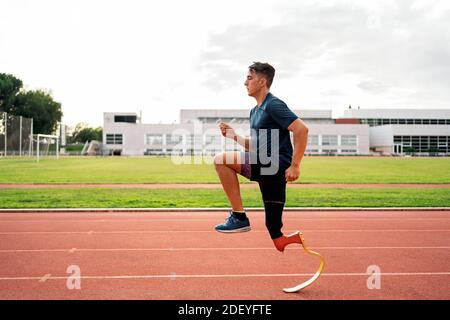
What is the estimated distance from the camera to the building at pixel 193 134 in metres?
79.2

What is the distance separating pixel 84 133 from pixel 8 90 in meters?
57.6

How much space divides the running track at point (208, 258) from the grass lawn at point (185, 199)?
2.58 m

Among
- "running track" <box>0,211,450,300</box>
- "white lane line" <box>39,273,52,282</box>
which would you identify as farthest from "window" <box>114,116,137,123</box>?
"white lane line" <box>39,273,52,282</box>

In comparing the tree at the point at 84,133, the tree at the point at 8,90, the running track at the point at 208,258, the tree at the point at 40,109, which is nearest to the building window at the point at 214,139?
the tree at the point at 40,109

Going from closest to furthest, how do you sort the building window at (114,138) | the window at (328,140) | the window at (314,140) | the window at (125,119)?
the window at (314,140) → the window at (328,140) → the building window at (114,138) → the window at (125,119)

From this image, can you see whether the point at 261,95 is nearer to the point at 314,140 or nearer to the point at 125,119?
the point at 314,140

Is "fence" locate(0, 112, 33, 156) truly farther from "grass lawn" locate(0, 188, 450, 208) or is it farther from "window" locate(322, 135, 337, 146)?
"window" locate(322, 135, 337, 146)

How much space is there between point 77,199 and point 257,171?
1157 cm

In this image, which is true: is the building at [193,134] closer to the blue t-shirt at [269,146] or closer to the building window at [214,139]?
the building window at [214,139]

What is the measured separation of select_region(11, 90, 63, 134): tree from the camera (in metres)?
81.9

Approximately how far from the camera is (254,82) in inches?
135

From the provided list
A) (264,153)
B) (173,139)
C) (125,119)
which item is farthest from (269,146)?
(125,119)

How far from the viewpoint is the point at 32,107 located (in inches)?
3270
